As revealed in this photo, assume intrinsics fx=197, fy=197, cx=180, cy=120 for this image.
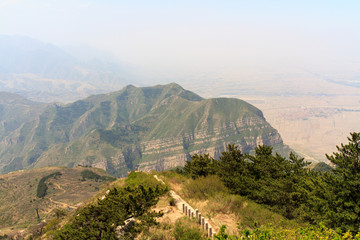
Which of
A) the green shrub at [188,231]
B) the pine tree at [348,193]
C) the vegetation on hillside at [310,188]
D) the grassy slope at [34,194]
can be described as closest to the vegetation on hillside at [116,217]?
the green shrub at [188,231]

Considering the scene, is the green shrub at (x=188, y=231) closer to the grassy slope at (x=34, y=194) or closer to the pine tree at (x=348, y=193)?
the pine tree at (x=348, y=193)

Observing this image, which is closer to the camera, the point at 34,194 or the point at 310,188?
the point at 310,188

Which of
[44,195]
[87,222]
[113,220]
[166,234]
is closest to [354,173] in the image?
[166,234]

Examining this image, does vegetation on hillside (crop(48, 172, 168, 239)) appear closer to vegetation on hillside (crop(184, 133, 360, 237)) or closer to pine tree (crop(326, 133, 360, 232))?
vegetation on hillside (crop(184, 133, 360, 237))

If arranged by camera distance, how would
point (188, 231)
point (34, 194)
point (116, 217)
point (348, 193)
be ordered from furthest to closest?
1. point (34, 194)
2. point (348, 193)
3. point (116, 217)
4. point (188, 231)

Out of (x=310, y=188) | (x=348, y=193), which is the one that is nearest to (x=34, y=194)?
(x=310, y=188)

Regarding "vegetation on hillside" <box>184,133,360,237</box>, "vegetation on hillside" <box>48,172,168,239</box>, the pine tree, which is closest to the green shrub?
"vegetation on hillside" <box>48,172,168,239</box>

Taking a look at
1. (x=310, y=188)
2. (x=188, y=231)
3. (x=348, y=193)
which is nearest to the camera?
(x=188, y=231)

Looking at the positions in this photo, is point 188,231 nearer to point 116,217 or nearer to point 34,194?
point 116,217

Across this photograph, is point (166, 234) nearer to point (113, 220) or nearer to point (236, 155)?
point (113, 220)
